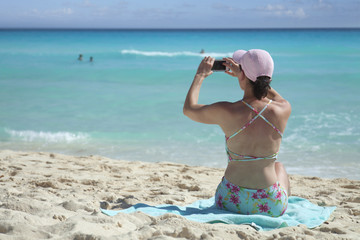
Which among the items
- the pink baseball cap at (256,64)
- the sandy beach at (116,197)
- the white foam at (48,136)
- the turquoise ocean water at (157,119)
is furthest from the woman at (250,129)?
the white foam at (48,136)

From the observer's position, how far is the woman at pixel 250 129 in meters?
2.77

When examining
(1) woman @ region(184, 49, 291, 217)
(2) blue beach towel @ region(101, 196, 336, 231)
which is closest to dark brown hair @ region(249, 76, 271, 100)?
(1) woman @ region(184, 49, 291, 217)

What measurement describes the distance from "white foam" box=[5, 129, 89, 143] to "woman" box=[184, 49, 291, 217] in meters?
5.06

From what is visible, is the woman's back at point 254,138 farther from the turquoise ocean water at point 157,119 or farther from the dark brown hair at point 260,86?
the turquoise ocean water at point 157,119

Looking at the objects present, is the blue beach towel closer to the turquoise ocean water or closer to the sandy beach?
the sandy beach

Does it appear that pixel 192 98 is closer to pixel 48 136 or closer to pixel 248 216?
pixel 248 216

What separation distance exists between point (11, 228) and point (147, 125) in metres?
6.33

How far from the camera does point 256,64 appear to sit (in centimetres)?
271

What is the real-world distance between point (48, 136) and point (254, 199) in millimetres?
5678

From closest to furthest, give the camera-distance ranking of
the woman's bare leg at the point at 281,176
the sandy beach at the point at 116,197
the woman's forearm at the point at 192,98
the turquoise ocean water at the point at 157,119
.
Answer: the sandy beach at the point at 116,197
the woman's forearm at the point at 192,98
the woman's bare leg at the point at 281,176
the turquoise ocean water at the point at 157,119

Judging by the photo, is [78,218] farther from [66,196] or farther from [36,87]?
[36,87]

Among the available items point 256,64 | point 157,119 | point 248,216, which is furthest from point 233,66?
point 157,119

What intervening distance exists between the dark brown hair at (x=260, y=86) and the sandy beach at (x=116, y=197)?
91 centimetres

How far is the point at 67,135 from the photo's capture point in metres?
7.73
